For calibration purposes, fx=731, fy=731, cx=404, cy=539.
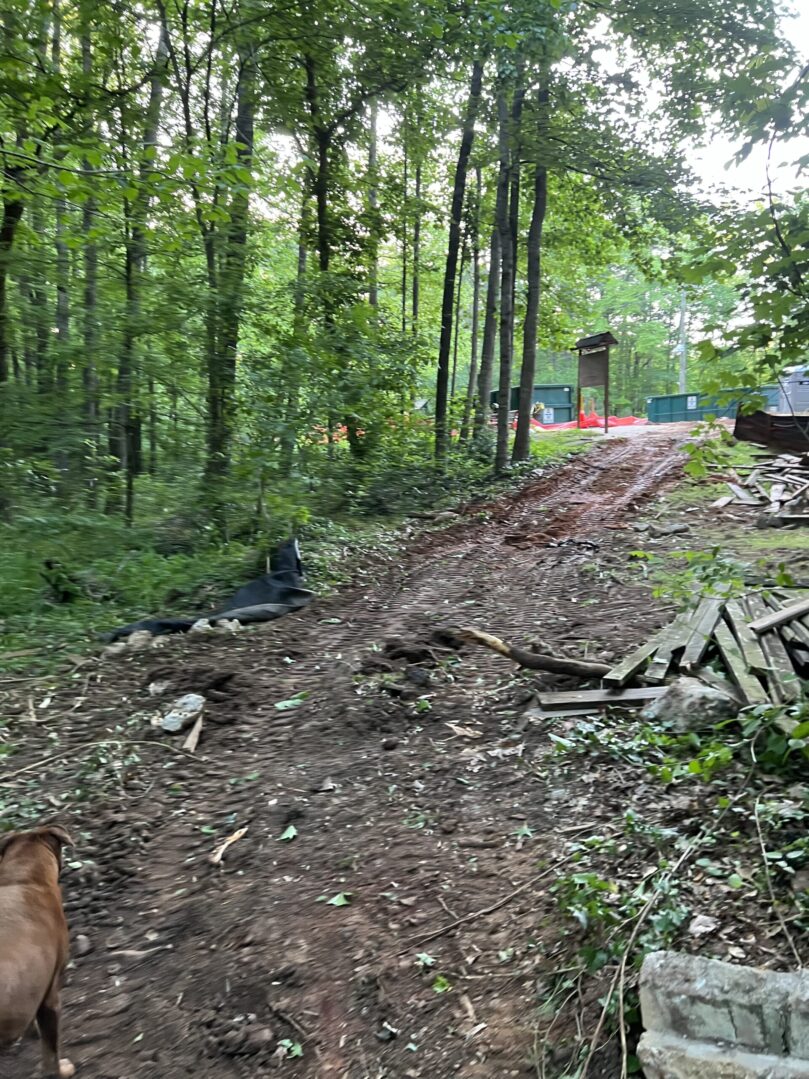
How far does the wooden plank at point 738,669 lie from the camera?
4.62 meters

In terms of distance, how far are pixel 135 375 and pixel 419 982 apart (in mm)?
7418

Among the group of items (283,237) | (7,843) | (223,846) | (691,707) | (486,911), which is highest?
(283,237)

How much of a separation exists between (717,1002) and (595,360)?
23.9 m

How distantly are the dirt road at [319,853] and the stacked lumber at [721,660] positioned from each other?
540 mm

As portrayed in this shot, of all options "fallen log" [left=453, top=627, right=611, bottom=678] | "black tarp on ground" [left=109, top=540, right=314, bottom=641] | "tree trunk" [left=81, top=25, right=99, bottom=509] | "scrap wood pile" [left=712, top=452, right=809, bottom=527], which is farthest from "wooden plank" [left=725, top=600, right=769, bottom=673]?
"tree trunk" [left=81, top=25, right=99, bottom=509]

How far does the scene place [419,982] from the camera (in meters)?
3.11

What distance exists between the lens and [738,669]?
507 centimetres

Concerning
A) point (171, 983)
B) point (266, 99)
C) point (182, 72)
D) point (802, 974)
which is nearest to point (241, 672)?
point (171, 983)

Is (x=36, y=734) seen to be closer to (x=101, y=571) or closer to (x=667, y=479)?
(x=101, y=571)

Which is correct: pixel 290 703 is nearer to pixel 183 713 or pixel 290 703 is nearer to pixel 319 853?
pixel 183 713

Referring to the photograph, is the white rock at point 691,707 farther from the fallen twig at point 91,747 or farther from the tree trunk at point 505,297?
the tree trunk at point 505,297

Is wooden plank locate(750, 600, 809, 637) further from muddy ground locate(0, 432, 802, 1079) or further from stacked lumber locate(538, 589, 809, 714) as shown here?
muddy ground locate(0, 432, 802, 1079)

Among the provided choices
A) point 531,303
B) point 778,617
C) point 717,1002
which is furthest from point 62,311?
point 531,303

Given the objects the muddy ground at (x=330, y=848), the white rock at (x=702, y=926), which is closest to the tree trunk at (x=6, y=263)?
the muddy ground at (x=330, y=848)
